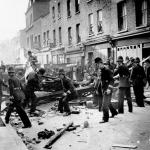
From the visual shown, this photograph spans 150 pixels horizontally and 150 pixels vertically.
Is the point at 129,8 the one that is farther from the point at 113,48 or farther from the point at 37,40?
the point at 37,40

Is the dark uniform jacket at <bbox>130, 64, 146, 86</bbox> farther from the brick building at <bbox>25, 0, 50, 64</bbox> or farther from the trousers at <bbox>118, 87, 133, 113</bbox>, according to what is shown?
the brick building at <bbox>25, 0, 50, 64</bbox>

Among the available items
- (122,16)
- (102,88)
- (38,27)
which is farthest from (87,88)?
(38,27)

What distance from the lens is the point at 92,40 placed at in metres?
22.5

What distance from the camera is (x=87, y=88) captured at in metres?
12.3

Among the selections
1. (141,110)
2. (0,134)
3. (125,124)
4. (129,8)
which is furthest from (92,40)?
(0,134)

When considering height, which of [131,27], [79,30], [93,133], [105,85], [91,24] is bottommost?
[93,133]

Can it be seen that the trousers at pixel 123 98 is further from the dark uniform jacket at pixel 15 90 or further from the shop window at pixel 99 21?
the shop window at pixel 99 21

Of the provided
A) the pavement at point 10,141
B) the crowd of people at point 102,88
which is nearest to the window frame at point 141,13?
the crowd of people at point 102,88

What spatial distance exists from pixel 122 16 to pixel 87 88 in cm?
882

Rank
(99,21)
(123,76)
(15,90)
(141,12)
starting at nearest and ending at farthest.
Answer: (15,90) → (123,76) → (141,12) → (99,21)

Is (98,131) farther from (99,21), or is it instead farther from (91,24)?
(91,24)

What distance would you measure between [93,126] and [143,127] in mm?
1446

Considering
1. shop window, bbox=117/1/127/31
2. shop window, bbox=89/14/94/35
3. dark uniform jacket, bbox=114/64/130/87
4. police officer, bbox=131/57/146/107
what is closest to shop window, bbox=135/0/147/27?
shop window, bbox=117/1/127/31

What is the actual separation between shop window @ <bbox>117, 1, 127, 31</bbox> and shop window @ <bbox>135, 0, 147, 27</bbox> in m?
1.38
